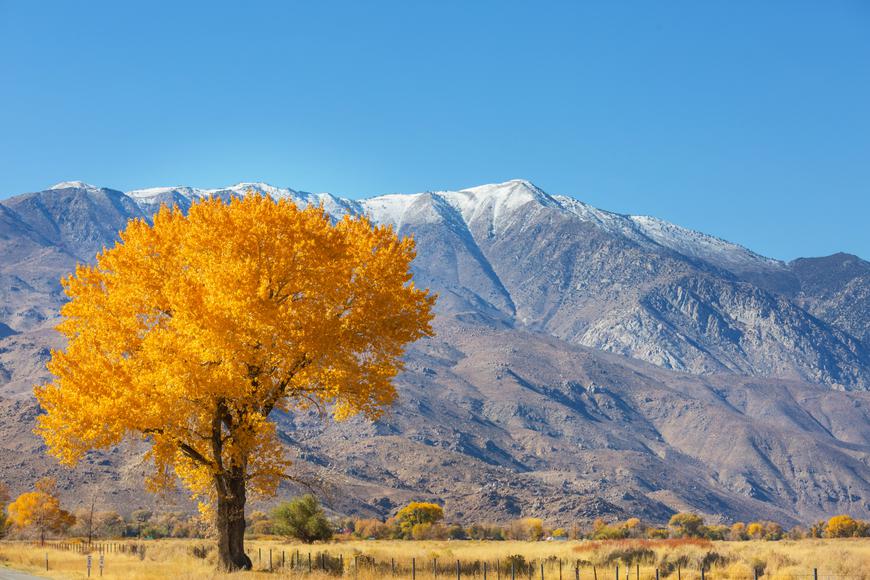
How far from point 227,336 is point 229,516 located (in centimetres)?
752

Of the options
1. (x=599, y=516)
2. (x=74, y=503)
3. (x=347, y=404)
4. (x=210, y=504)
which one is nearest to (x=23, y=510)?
(x=74, y=503)

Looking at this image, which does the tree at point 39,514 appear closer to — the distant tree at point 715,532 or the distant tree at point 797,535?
the distant tree at point 797,535

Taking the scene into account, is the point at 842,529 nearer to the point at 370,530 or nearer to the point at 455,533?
the point at 455,533

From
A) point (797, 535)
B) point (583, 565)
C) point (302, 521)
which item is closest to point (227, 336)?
point (583, 565)

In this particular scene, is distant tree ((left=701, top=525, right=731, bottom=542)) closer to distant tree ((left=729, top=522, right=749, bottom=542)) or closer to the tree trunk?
distant tree ((left=729, top=522, right=749, bottom=542))

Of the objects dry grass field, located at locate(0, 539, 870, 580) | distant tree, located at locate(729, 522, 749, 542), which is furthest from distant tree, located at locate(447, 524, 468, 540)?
dry grass field, located at locate(0, 539, 870, 580)

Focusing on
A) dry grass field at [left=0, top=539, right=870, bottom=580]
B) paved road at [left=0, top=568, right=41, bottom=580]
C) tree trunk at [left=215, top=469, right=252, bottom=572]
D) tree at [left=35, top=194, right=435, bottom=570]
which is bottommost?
dry grass field at [left=0, top=539, right=870, bottom=580]

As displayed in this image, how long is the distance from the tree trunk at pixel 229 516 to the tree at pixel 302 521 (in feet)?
153

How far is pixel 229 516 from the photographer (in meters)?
31.7

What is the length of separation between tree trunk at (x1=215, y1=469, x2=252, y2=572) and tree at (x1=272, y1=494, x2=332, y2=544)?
1833 inches

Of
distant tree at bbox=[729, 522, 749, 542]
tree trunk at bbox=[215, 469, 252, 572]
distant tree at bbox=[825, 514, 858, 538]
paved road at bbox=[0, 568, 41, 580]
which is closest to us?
tree trunk at bbox=[215, 469, 252, 572]

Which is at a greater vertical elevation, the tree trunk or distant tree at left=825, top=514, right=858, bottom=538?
the tree trunk

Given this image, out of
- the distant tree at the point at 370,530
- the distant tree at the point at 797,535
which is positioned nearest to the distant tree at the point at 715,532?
the distant tree at the point at 797,535

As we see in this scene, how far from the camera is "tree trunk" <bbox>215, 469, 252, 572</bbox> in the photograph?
104 feet
